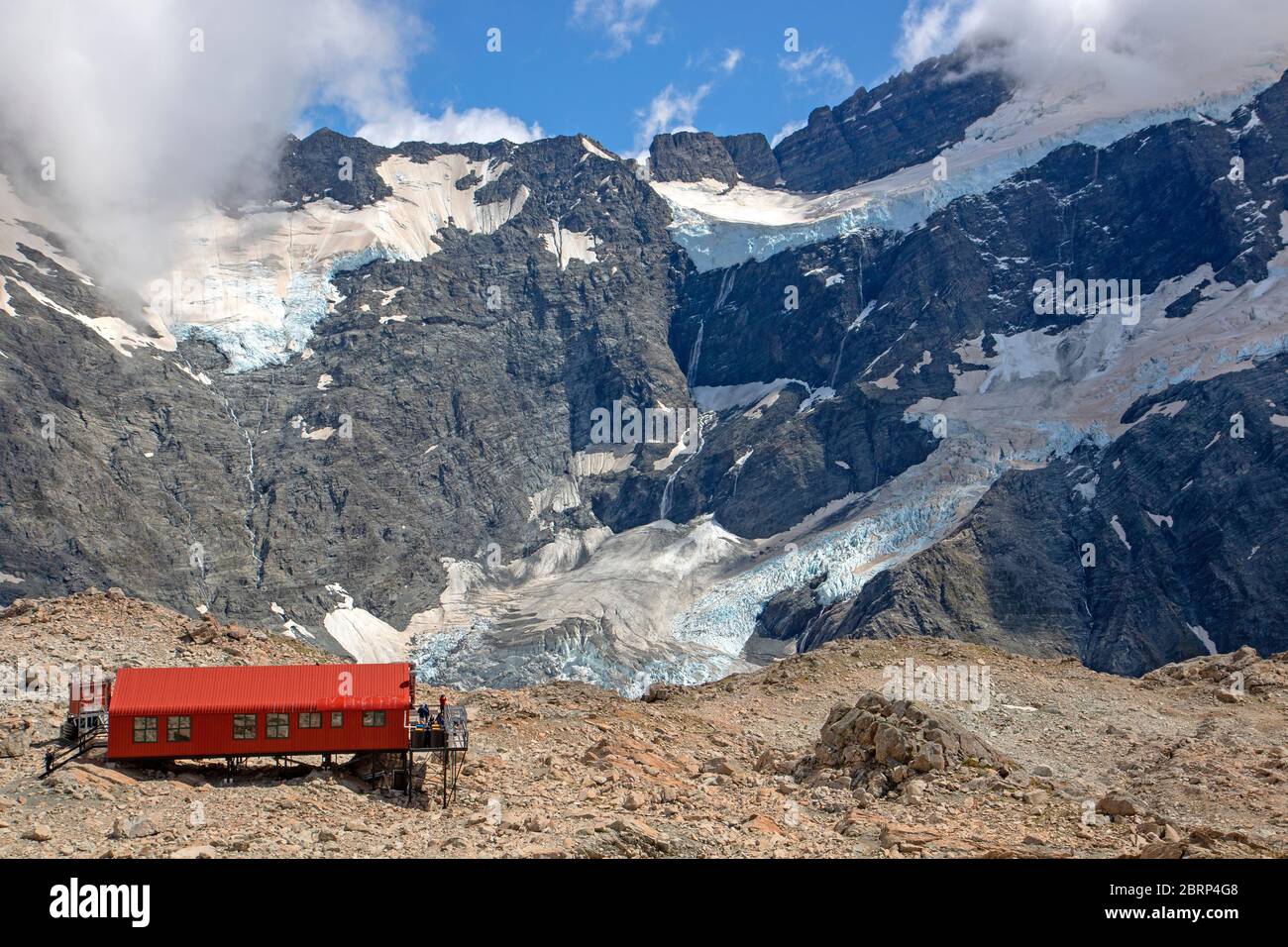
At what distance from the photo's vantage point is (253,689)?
33.2m

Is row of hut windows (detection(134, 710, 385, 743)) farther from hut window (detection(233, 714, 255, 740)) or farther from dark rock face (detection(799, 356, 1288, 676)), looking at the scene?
dark rock face (detection(799, 356, 1288, 676))

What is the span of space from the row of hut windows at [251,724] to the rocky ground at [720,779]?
0.96 meters

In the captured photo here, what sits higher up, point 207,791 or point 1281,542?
point 1281,542

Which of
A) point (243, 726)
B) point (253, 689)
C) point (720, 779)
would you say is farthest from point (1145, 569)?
point (243, 726)

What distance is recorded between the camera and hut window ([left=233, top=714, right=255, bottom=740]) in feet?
107

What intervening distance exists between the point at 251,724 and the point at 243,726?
0.63 feet

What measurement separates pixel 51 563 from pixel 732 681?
16166 cm

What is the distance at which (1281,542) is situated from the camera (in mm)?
181125

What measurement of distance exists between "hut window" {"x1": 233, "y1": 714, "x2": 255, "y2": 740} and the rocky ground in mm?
1074
